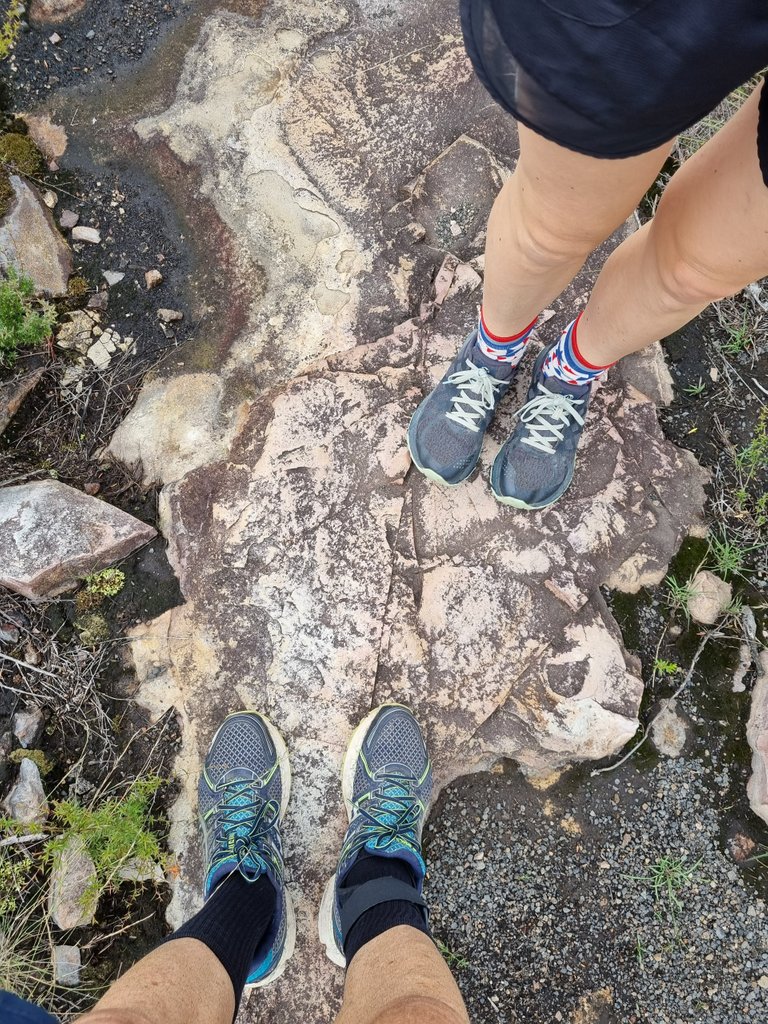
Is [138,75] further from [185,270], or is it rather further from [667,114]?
[667,114]

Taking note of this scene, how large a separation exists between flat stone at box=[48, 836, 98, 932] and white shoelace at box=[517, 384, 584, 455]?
74.9 inches

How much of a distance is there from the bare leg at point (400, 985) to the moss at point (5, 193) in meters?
2.72

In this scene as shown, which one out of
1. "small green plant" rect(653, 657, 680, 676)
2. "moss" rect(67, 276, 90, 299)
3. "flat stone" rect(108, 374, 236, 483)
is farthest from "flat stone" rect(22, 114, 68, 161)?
"small green plant" rect(653, 657, 680, 676)

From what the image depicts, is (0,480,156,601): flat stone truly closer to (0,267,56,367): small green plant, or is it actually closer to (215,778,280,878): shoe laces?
(0,267,56,367): small green plant

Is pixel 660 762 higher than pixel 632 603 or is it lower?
lower

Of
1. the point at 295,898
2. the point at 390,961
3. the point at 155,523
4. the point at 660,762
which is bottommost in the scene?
the point at 660,762

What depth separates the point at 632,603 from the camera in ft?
7.20

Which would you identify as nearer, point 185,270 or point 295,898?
point 295,898

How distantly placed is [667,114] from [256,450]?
1.62 metres

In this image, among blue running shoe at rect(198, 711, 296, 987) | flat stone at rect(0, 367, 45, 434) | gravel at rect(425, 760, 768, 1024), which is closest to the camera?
blue running shoe at rect(198, 711, 296, 987)

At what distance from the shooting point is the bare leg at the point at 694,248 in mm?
1160

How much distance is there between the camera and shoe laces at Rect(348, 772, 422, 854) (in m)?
1.93

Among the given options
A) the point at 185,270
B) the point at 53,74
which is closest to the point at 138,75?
the point at 53,74

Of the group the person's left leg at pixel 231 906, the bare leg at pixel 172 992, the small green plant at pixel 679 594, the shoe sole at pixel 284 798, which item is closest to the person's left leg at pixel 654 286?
the small green plant at pixel 679 594
